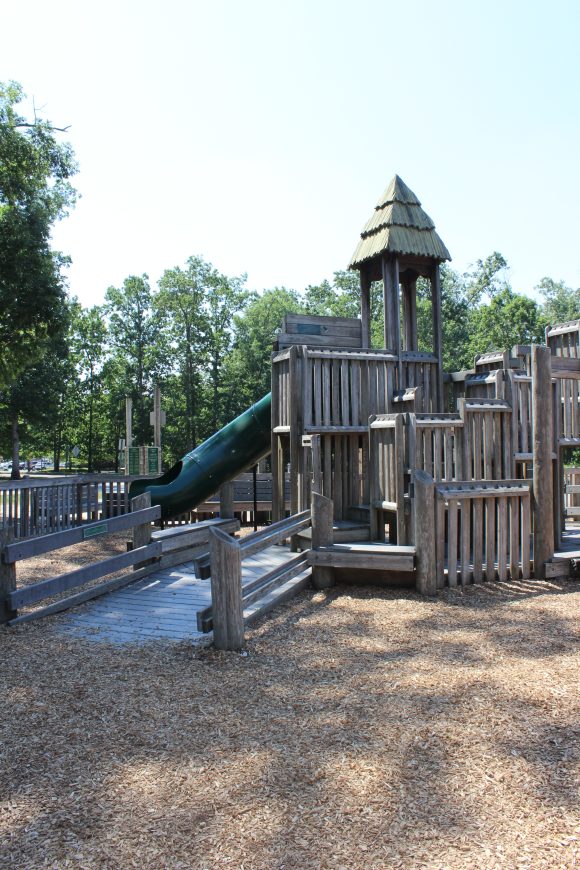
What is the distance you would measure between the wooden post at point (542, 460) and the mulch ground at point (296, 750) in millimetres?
2377

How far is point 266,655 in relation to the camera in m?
6.20

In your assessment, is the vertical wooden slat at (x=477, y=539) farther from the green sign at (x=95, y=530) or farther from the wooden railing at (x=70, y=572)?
the green sign at (x=95, y=530)

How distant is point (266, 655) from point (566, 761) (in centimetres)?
297

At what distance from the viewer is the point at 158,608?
26.2ft

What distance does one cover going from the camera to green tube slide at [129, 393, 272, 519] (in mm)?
13117

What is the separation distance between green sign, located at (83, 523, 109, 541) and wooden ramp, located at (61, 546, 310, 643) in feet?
3.12

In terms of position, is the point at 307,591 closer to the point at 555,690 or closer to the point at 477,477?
the point at 477,477

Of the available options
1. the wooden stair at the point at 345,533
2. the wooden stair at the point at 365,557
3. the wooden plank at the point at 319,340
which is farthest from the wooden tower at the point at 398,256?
the wooden stair at the point at 365,557

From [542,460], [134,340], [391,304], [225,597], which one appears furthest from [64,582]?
[134,340]

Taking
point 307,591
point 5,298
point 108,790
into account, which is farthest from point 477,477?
point 5,298

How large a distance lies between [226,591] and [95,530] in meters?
2.53

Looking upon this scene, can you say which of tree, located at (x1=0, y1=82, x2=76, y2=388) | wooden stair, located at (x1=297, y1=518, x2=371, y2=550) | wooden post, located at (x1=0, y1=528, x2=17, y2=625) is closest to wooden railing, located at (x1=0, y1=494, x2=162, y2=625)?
wooden post, located at (x1=0, y1=528, x2=17, y2=625)

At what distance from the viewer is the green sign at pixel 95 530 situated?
307 inches

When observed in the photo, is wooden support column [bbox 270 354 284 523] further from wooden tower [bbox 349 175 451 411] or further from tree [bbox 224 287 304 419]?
tree [bbox 224 287 304 419]
